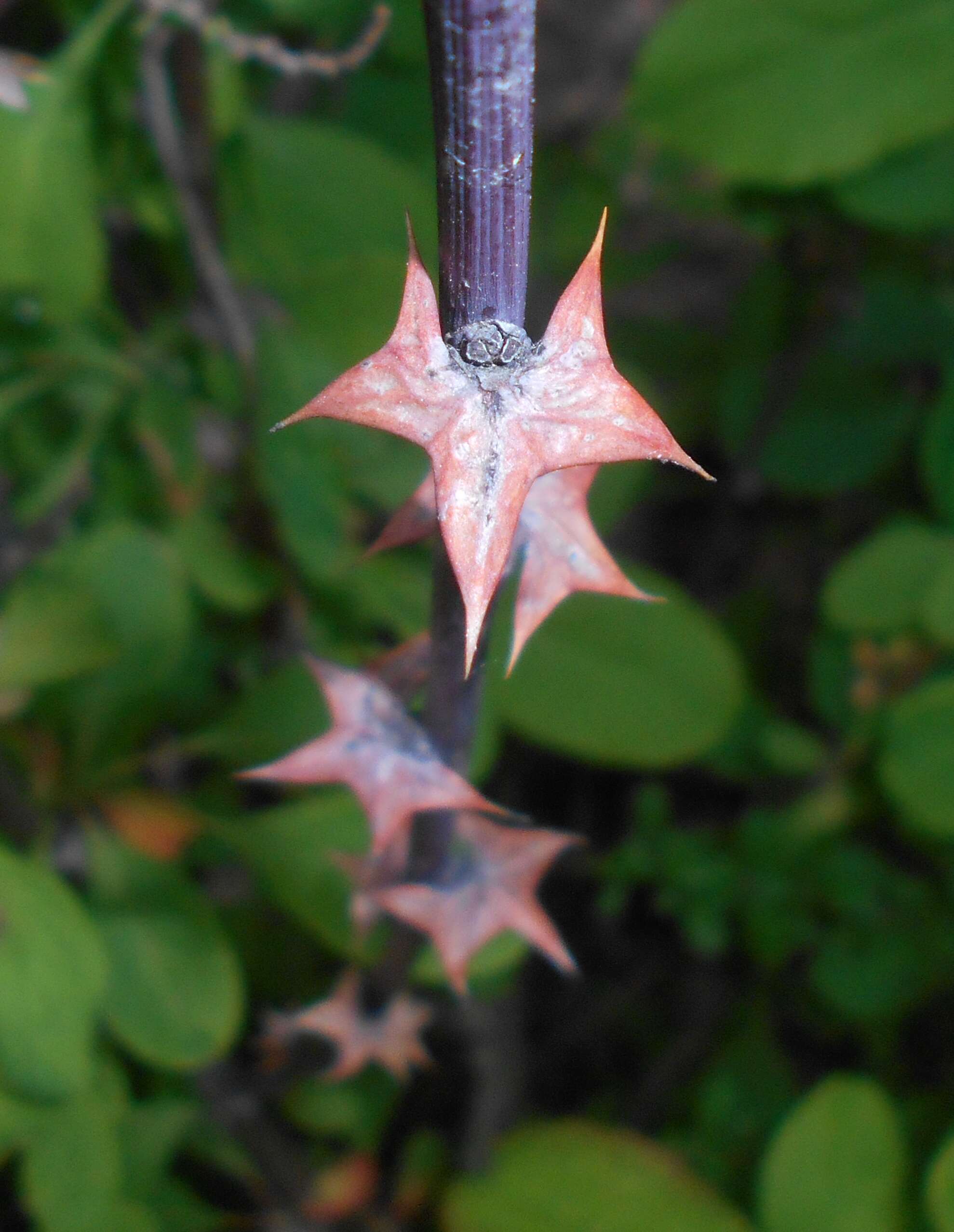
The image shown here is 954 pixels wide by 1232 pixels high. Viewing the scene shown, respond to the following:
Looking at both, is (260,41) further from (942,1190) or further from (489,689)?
(942,1190)

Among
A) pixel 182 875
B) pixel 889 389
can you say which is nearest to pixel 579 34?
pixel 889 389

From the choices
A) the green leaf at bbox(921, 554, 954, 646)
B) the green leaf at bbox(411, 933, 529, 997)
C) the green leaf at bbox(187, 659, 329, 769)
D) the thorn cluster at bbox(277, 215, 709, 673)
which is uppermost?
the thorn cluster at bbox(277, 215, 709, 673)

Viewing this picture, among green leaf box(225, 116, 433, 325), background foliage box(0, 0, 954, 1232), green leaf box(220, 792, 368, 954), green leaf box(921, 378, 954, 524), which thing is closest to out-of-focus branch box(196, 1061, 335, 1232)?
background foliage box(0, 0, 954, 1232)

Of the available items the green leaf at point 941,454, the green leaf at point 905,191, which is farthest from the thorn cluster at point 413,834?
the green leaf at point 905,191

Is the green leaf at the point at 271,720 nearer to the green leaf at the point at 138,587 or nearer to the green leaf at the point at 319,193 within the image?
the green leaf at the point at 138,587

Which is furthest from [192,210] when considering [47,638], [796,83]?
[796,83]

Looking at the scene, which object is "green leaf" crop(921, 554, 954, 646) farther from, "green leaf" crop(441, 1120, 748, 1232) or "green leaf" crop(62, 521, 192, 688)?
"green leaf" crop(62, 521, 192, 688)
